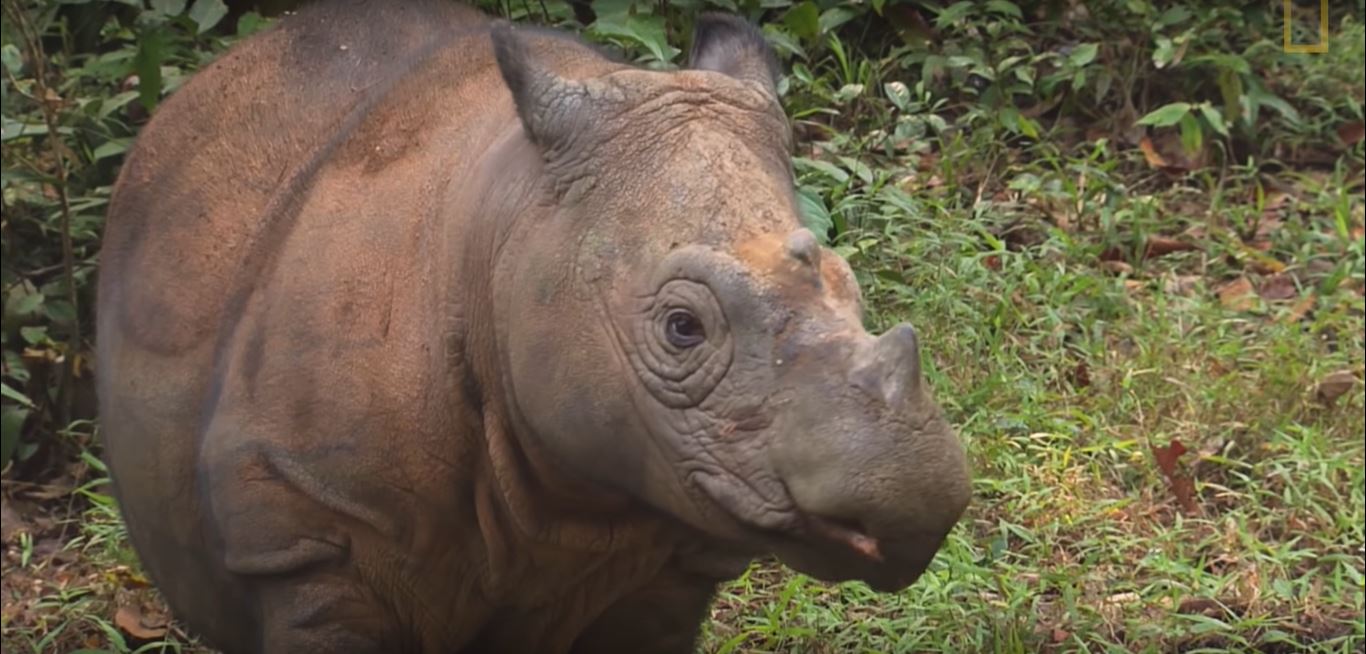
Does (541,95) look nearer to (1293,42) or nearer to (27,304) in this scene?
(27,304)

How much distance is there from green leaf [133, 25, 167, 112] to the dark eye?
2.73m

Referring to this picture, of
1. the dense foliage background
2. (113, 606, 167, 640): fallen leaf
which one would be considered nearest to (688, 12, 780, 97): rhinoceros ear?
the dense foliage background

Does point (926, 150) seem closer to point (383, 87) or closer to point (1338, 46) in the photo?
point (1338, 46)

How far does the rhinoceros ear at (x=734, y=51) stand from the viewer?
381cm

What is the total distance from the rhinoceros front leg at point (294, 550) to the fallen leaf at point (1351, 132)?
5374 mm

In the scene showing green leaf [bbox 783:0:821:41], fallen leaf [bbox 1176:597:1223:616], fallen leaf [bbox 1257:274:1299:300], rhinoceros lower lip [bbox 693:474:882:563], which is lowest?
fallen leaf [bbox 1257:274:1299:300]

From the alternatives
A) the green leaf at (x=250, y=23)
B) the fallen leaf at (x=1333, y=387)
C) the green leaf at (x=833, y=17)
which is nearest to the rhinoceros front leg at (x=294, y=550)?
the green leaf at (x=250, y=23)

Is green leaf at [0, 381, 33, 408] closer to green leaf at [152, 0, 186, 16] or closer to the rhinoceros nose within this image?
green leaf at [152, 0, 186, 16]

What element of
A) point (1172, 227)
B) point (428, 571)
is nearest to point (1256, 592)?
point (1172, 227)

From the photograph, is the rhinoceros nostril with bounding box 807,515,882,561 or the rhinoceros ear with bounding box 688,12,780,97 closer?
the rhinoceros nostril with bounding box 807,515,882,561

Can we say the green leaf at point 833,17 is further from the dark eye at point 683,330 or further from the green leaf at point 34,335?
the dark eye at point 683,330

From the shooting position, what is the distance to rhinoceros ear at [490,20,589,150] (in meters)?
3.59

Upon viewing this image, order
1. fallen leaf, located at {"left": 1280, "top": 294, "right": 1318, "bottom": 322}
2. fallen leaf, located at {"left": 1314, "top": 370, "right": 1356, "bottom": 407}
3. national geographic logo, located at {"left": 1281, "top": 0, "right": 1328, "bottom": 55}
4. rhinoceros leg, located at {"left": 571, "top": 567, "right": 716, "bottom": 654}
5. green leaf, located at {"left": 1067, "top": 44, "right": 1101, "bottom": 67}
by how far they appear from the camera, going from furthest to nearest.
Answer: national geographic logo, located at {"left": 1281, "top": 0, "right": 1328, "bottom": 55} → green leaf, located at {"left": 1067, "top": 44, "right": 1101, "bottom": 67} → fallen leaf, located at {"left": 1280, "top": 294, "right": 1318, "bottom": 322} → fallen leaf, located at {"left": 1314, "top": 370, "right": 1356, "bottom": 407} → rhinoceros leg, located at {"left": 571, "top": 567, "right": 716, "bottom": 654}

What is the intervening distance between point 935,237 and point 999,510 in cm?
101
